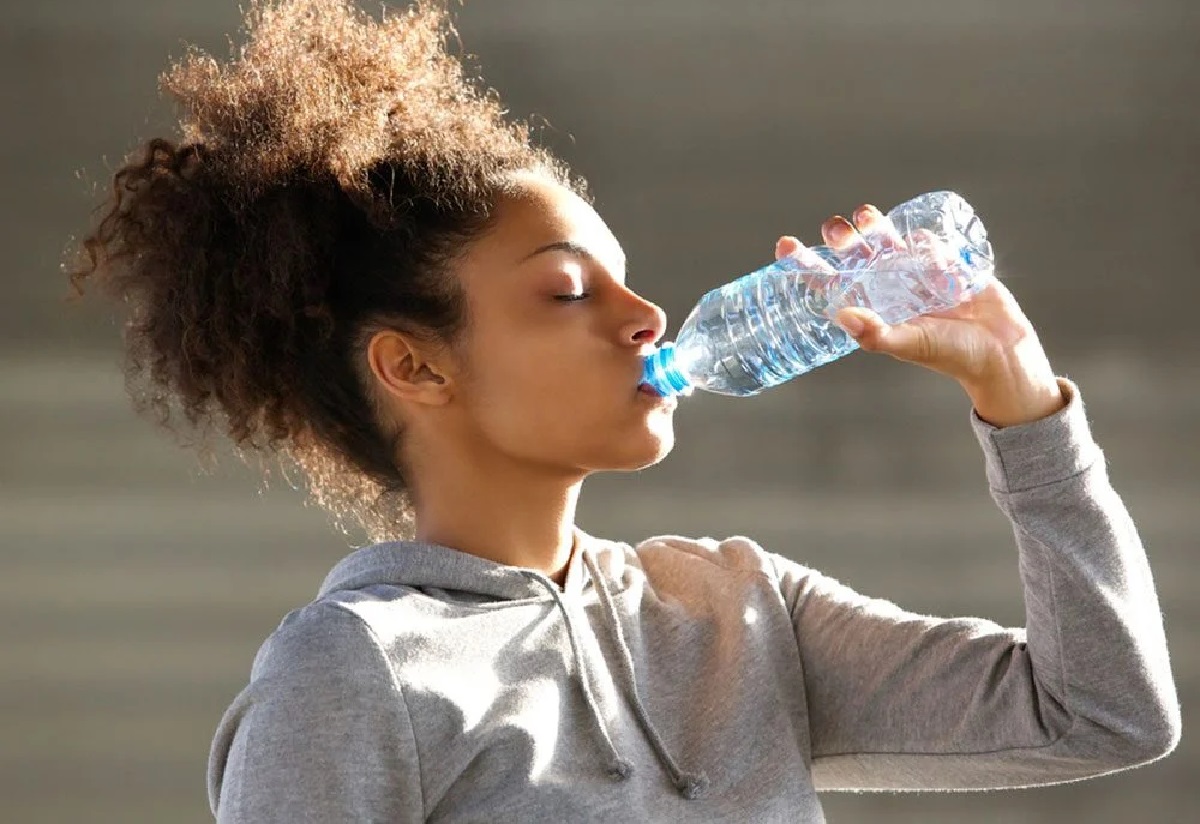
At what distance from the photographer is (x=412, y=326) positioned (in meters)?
1.58

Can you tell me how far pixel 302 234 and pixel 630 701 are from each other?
1.74ft

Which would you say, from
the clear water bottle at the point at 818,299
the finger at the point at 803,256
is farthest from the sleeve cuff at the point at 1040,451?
the finger at the point at 803,256

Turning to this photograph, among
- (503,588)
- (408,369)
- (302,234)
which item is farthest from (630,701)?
(302,234)

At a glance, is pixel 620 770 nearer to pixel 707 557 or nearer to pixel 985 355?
pixel 707 557

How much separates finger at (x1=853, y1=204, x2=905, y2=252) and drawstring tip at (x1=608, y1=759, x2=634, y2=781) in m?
0.51

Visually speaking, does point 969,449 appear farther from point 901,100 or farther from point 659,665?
point 659,665

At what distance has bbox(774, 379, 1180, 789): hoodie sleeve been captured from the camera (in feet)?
4.54

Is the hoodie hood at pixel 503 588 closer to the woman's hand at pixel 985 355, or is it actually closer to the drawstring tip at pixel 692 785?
the drawstring tip at pixel 692 785

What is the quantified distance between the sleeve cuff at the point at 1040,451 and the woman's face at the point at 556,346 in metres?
0.29

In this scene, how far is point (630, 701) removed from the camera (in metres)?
1.49

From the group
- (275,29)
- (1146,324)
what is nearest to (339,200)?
(275,29)

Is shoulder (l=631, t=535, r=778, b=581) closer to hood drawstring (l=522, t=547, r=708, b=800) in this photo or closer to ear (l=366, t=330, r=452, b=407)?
hood drawstring (l=522, t=547, r=708, b=800)

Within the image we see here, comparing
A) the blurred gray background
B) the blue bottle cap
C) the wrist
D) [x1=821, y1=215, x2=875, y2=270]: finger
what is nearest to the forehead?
the blue bottle cap

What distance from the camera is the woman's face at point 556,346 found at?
4.89 feet
